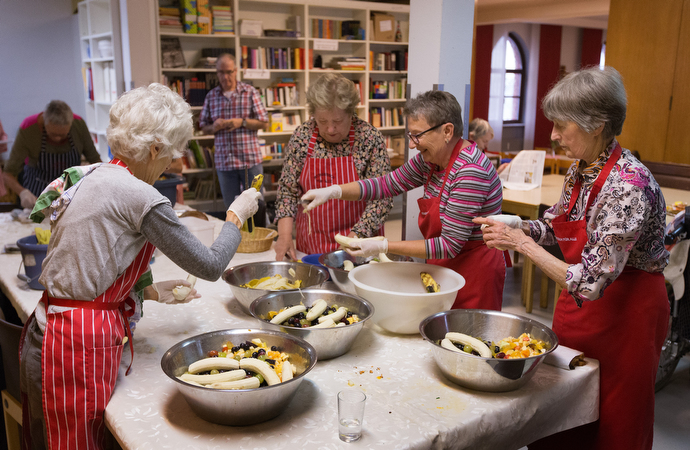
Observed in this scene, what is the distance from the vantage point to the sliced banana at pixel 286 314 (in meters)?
1.68

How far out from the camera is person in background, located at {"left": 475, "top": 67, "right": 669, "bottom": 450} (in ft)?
5.13

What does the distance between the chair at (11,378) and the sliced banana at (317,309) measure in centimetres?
93

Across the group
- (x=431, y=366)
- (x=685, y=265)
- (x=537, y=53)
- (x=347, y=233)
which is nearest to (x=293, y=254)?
(x=347, y=233)

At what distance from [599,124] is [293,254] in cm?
146

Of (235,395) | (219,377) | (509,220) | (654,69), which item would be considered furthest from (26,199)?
(654,69)

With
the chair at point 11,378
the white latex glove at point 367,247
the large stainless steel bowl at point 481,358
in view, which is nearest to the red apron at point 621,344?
the large stainless steel bowl at point 481,358

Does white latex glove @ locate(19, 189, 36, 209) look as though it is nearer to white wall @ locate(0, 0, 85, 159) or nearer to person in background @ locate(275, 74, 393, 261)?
person in background @ locate(275, 74, 393, 261)

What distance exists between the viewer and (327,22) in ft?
25.3

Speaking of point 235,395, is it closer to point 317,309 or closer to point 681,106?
point 317,309

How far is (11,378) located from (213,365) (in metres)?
1.11

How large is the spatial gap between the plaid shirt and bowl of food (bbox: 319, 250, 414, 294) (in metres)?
4.02

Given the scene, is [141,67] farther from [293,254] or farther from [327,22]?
[293,254]

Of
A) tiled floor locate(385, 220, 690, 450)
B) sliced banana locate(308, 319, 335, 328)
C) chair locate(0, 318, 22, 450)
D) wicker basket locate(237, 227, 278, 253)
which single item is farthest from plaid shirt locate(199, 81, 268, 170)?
sliced banana locate(308, 319, 335, 328)

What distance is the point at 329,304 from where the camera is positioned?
1895 millimetres
